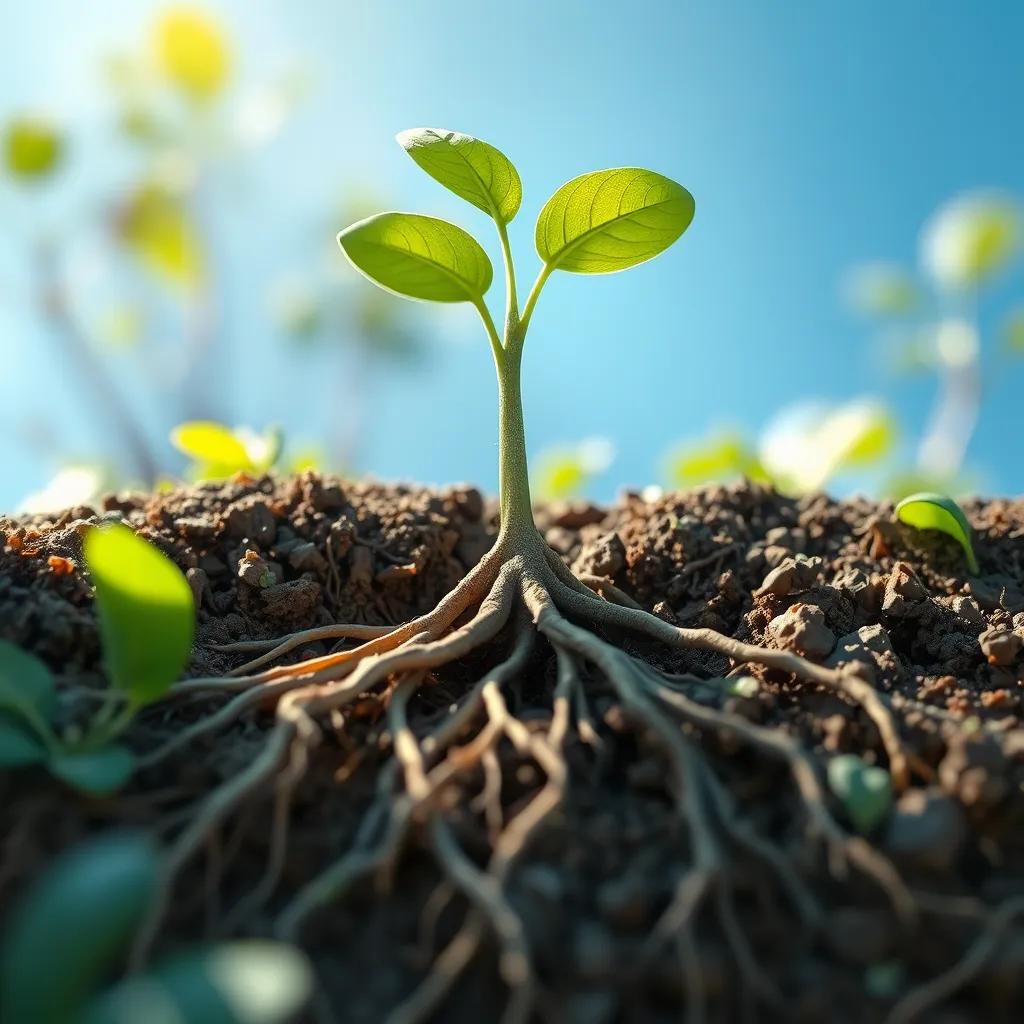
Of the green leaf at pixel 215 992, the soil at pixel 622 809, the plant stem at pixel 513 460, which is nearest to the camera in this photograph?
the green leaf at pixel 215 992

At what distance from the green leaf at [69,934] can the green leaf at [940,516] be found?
3.68 feet

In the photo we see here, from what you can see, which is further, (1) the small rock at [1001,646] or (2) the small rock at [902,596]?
(2) the small rock at [902,596]

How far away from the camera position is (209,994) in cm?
52

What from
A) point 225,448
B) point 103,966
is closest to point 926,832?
point 103,966

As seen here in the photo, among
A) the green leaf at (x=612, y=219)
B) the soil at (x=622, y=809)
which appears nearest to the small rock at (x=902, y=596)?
the soil at (x=622, y=809)

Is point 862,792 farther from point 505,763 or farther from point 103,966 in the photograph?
point 103,966

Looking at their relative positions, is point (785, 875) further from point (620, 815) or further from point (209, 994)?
point (209, 994)

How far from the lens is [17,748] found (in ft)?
2.41

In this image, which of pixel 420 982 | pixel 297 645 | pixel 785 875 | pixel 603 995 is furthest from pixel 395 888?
pixel 297 645

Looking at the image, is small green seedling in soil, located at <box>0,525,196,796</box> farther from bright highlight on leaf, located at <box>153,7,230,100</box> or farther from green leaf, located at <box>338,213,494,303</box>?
bright highlight on leaf, located at <box>153,7,230,100</box>

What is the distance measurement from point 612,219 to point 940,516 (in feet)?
2.11

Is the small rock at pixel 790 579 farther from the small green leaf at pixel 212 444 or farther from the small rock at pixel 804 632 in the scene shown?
the small green leaf at pixel 212 444

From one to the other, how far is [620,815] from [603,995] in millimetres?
176

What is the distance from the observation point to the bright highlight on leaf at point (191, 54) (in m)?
5.98
